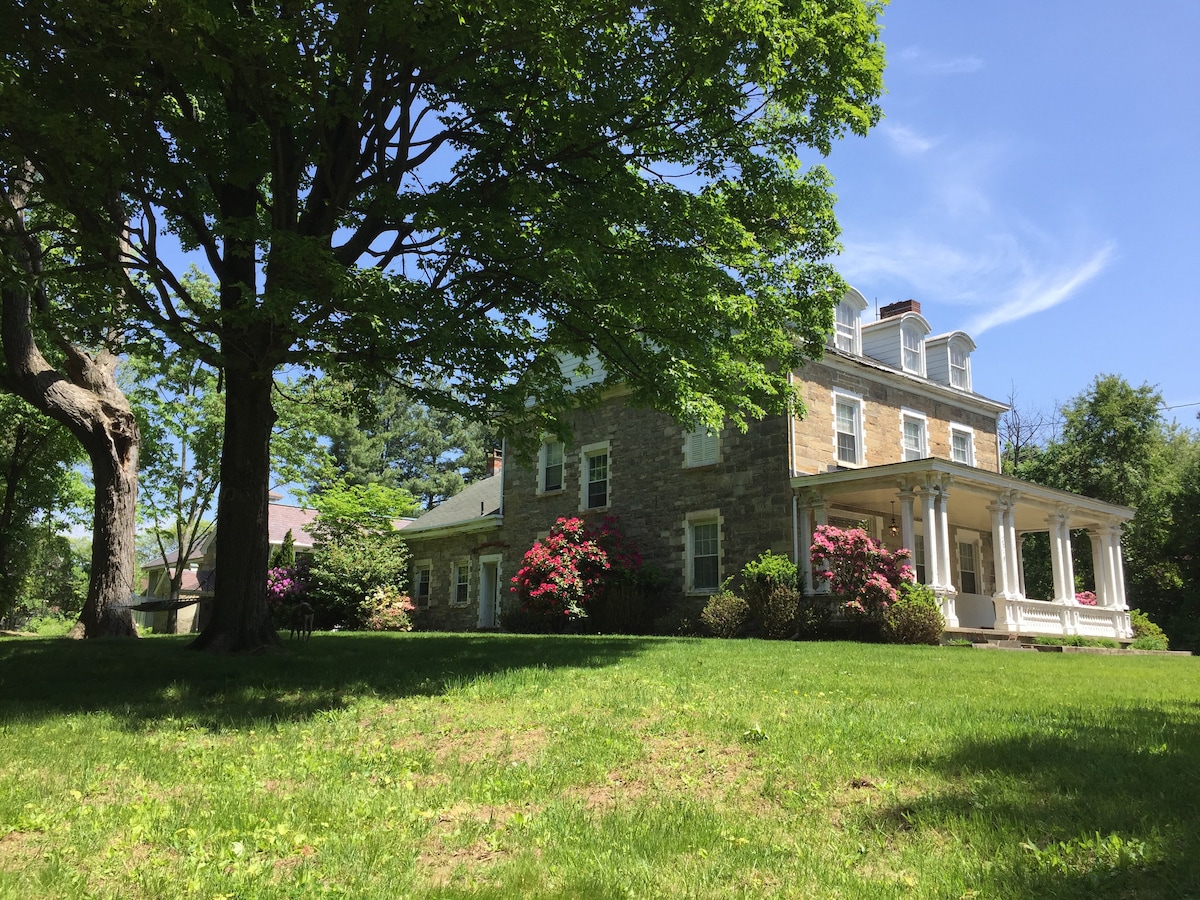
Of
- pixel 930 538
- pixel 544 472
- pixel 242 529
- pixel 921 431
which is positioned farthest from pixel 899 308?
pixel 242 529

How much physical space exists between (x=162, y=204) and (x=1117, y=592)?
2232 centimetres

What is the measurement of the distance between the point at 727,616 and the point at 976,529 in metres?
9.73

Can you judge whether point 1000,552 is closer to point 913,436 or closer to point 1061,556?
point 1061,556

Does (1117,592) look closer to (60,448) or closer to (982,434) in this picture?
(982,434)

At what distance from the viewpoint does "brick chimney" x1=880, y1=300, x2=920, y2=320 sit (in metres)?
23.5

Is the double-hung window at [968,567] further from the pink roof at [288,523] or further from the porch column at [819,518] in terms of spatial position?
the pink roof at [288,523]

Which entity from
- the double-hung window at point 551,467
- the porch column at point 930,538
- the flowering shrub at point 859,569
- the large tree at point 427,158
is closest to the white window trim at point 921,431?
the porch column at point 930,538

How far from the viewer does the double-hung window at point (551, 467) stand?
79.7 ft

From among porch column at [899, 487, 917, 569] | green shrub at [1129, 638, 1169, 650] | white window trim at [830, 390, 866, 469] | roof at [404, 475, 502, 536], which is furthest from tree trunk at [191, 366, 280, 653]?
green shrub at [1129, 638, 1169, 650]

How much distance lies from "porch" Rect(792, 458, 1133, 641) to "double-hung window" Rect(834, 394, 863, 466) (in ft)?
3.19

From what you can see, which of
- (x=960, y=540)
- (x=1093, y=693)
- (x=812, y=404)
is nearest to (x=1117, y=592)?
(x=960, y=540)

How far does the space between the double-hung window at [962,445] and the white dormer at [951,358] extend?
4.08 feet

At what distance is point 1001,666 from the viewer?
1031cm

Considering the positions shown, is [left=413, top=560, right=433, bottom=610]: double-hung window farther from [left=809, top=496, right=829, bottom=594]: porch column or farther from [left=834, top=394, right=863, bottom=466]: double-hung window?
[left=834, top=394, right=863, bottom=466]: double-hung window
